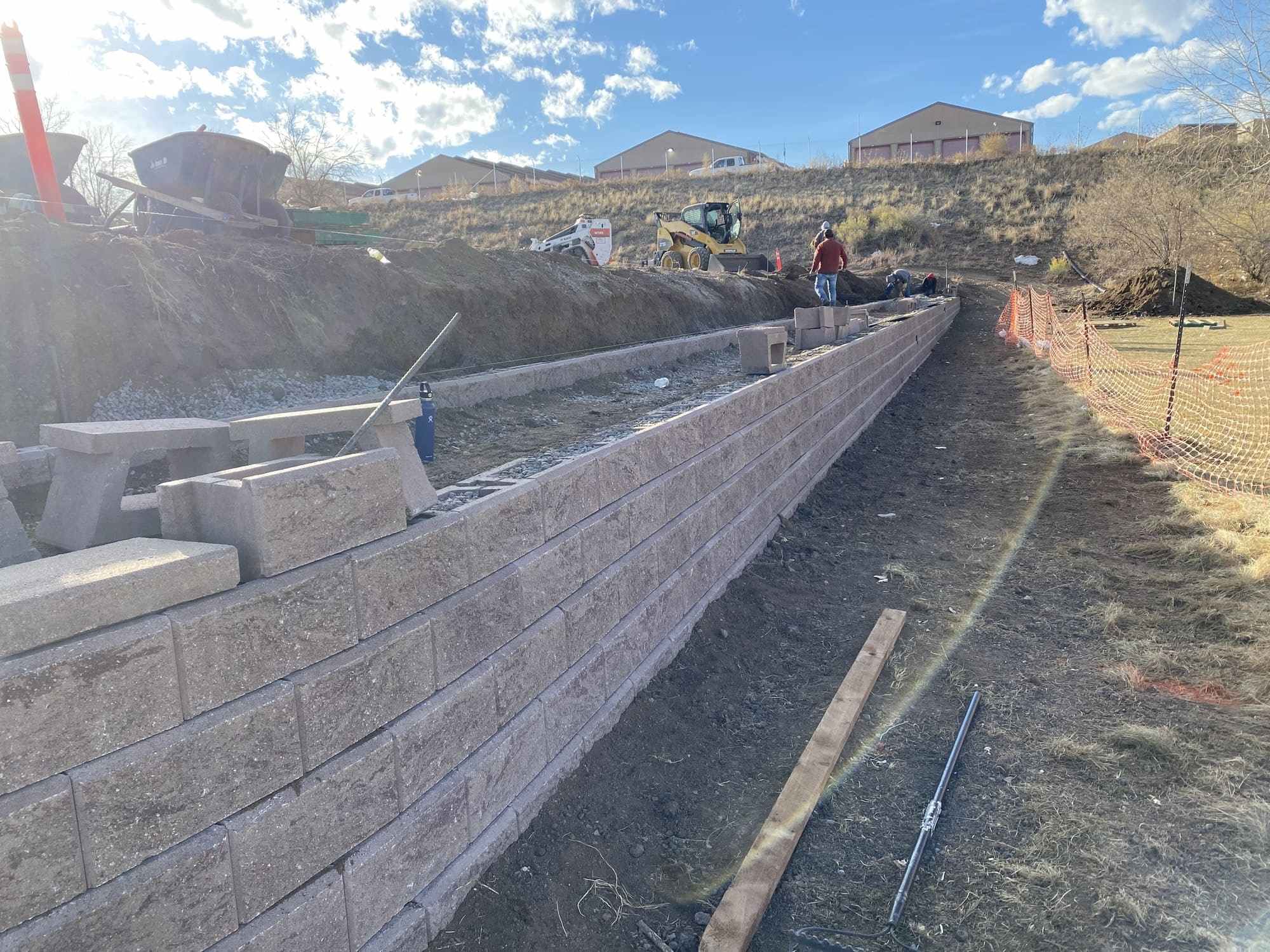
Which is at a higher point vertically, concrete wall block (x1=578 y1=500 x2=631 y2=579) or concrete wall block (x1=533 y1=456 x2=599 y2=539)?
concrete wall block (x1=533 y1=456 x2=599 y2=539)

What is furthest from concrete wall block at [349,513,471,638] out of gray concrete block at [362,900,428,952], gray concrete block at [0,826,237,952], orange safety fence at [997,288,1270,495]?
orange safety fence at [997,288,1270,495]

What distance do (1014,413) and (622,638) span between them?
9370mm

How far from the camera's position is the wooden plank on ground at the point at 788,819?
2.71m

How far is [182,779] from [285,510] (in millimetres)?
705

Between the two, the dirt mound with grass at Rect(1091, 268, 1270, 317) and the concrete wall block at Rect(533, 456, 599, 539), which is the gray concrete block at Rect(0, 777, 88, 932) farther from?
the dirt mound with grass at Rect(1091, 268, 1270, 317)

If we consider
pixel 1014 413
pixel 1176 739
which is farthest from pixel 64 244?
pixel 1014 413

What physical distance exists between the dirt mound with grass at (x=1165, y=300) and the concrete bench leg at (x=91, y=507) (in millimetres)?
24586

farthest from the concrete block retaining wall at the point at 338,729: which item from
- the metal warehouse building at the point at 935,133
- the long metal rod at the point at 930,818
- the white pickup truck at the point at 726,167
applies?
the metal warehouse building at the point at 935,133

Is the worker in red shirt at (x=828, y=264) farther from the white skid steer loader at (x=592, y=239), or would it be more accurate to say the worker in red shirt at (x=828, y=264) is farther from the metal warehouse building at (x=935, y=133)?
the metal warehouse building at (x=935, y=133)

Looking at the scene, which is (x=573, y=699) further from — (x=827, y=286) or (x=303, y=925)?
(x=827, y=286)

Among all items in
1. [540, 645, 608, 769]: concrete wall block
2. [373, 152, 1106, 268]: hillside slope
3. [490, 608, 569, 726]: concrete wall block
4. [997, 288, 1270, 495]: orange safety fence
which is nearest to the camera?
[490, 608, 569, 726]: concrete wall block

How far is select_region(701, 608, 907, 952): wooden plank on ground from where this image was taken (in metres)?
2.71

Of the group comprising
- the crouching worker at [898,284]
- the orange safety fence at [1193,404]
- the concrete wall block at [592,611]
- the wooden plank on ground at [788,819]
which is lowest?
the wooden plank on ground at [788,819]

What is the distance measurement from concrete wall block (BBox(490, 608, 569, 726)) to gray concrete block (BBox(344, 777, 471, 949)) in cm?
37
